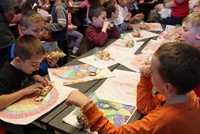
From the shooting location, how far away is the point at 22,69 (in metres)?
1.45

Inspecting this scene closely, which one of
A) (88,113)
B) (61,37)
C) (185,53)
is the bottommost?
(61,37)

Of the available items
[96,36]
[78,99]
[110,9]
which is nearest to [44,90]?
[78,99]

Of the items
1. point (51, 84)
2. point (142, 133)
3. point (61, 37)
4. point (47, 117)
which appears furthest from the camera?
point (61, 37)

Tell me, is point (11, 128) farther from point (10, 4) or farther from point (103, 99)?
point (10, 4)

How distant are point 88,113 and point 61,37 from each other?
2472 mm

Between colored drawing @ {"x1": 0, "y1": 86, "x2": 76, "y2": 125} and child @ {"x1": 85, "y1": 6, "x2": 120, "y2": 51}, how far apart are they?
40.5 inches

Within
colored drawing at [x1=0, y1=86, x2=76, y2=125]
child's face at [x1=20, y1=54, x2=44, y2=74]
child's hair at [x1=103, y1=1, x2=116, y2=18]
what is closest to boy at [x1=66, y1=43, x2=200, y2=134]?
colored drawing at [x1=0, y1=86, x2=76, y2=125]

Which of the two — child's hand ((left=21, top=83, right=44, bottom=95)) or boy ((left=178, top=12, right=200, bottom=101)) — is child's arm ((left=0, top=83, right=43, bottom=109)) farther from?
boy ((left=178, top=12, right=200, bottom=101))

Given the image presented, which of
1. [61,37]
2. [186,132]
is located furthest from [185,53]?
[61,37]

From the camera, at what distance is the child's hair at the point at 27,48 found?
1432 millimetres

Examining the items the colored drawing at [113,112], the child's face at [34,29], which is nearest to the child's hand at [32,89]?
the colored drawing at [113,112]

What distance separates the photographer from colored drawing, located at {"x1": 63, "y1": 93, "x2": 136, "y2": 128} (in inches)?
45.3

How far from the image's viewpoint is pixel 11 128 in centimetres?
122

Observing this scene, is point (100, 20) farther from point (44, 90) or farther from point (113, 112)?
point (113, 112)
